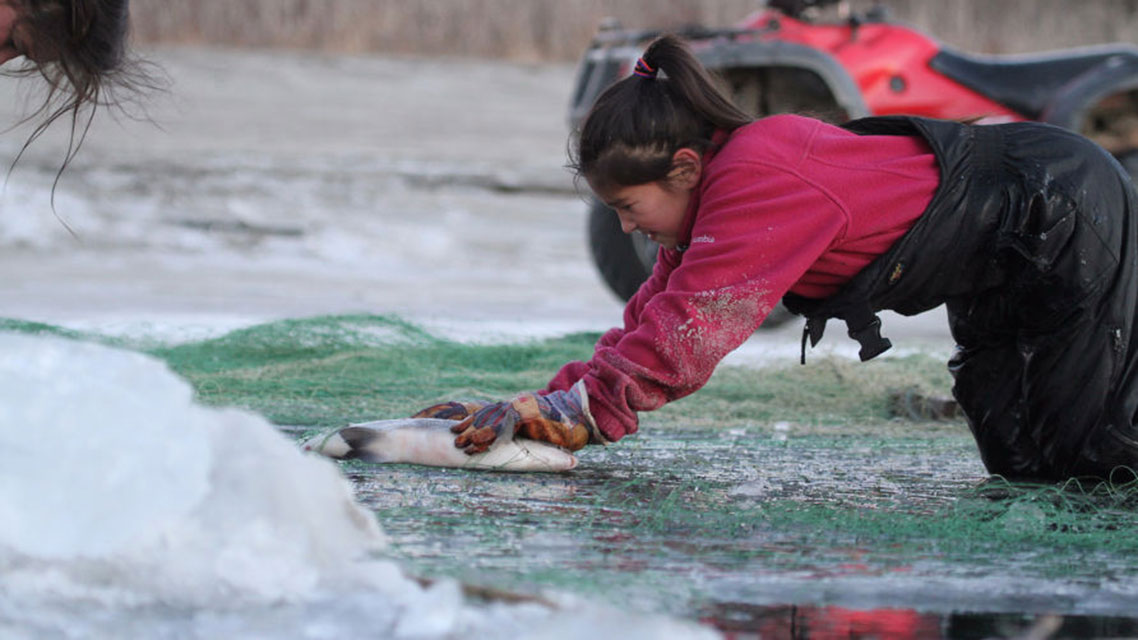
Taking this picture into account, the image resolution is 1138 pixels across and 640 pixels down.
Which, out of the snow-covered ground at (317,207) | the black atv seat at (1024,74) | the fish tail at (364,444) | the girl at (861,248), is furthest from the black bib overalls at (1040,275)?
the black atv seat at (1024,74)

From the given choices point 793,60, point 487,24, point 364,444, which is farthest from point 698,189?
point 487,24

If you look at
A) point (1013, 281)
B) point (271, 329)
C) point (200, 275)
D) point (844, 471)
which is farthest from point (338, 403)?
point (200, 275)

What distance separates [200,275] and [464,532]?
581cm

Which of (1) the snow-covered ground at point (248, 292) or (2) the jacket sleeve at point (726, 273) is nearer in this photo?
(1) the snow-covered ground at point (248, 292)

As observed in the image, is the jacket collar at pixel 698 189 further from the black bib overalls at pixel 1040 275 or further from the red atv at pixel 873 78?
the red atv at pixel 873 78

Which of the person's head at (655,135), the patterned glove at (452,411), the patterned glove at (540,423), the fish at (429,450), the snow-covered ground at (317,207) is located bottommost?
the snow-covered ground at (317,207)

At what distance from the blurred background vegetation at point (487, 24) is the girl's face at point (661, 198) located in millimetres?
12139

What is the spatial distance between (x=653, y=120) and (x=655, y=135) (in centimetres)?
2

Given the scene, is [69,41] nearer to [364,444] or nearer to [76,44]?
[76,44]

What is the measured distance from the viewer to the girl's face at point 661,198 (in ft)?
6.75

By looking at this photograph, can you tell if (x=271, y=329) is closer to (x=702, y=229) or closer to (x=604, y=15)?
(x=702, y=229)

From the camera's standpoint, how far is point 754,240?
1948 millimetres

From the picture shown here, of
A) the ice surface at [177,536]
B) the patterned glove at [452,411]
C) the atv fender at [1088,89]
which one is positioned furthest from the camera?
the atv fender at [1088,89]

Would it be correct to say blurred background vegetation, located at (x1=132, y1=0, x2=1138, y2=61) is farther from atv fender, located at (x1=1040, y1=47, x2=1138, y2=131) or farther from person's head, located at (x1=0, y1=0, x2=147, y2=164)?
person's head, located at (x1=0, y1=0, x2=147, y2=164)
